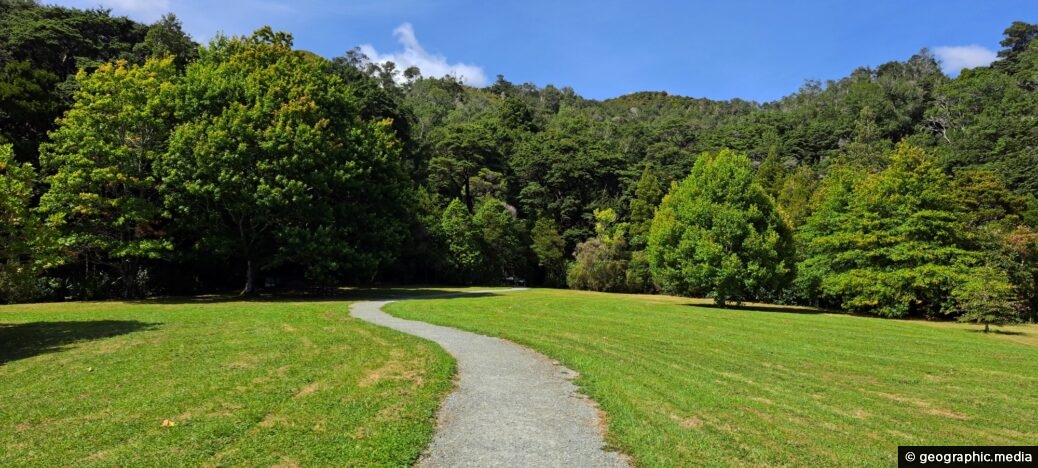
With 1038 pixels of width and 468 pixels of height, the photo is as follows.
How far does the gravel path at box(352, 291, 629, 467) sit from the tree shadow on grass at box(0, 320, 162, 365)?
10.9m

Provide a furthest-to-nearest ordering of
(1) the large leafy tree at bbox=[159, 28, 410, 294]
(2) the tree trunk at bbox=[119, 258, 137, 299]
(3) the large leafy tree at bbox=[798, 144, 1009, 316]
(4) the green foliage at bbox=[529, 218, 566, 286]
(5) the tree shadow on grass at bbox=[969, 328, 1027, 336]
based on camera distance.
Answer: (4) the green foliage at bbox=[529, 218, 566, 286] → (3) the large leafy tree at bbox=[798, 144, 1009, 316] → (2) the tree trunk at bbox=[119, 258, 137, 299] → (1) the large leafy tree at bbox=[159, 28, 410, 294] → (5) the tree shadow on grass at bbox=[969, 328, 1027, 336]

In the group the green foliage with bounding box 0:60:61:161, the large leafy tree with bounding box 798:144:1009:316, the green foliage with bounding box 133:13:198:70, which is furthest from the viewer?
the green foliage with bounding box 133:13:198:70

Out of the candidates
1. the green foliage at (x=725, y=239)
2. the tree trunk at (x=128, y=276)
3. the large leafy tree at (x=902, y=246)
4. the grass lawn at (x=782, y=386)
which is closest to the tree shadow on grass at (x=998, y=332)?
the large leafy tree at (x=902, y=246)

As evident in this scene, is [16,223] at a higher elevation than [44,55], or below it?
below

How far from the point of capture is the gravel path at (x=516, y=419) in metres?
6.30

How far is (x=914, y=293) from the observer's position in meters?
35.1

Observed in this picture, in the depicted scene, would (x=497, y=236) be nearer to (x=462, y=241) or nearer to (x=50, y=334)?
(x=462, y=241)

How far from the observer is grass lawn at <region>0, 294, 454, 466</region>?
6406 millimetres

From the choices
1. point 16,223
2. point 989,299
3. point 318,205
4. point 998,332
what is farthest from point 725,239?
point 16,223

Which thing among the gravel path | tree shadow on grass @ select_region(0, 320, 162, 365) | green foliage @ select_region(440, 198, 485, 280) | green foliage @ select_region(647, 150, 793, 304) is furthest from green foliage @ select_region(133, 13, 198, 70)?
the gravel path

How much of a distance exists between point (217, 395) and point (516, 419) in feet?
16.9

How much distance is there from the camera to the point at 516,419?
25.5 feet

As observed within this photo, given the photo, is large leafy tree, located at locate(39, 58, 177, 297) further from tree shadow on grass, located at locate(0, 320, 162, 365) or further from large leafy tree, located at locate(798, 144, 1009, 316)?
large leafy tree, located at locate(798, 144, 1009, 316)

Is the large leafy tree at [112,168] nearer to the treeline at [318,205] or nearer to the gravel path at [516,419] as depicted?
the treeline at [318,205]
